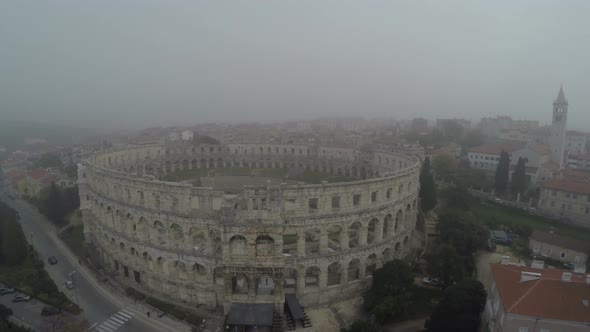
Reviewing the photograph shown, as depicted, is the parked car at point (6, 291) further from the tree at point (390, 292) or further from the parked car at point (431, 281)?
the parked car at point (431, 281)

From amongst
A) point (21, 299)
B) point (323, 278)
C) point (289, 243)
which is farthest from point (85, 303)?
point (323, 278)

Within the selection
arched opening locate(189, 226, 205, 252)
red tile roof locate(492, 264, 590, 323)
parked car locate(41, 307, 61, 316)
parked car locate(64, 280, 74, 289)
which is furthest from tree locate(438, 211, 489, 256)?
parked car locate(64, 280, 74, 289)

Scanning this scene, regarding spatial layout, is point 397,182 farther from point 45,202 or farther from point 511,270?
point 45,202

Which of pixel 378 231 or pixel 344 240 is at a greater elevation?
pixel 378 231

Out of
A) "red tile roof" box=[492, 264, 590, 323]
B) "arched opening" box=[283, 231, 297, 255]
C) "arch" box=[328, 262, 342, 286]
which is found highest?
"red tile roof" box=[492, 264, 590, 323]

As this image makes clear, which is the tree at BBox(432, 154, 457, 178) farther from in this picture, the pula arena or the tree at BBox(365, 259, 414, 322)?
the tree at BBox(365, 259, 414, 322)

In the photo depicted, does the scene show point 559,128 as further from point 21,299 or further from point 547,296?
point 21,299

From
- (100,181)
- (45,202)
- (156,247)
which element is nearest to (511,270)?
(156,247)
